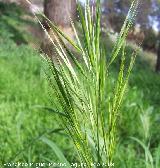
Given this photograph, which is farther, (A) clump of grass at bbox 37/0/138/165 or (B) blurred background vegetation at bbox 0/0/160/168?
(B) blurred background vegetation at bbox 0/0/160/168

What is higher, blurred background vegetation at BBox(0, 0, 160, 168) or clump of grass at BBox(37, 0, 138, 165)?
blurred background vegetation at BBox(0, 0, 160, 168)

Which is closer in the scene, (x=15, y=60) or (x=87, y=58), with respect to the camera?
(x=87, y=58)

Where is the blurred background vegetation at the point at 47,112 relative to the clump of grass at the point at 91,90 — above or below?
above

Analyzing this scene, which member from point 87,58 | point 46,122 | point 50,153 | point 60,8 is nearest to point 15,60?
point 60,8

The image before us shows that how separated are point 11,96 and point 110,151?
4.00 meters

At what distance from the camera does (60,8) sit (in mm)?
6930

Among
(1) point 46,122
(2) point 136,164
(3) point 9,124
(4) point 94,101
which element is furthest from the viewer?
(1) point 46,122

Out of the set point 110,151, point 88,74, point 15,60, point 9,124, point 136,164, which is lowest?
point 110,151

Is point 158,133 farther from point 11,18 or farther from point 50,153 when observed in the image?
point 11,18

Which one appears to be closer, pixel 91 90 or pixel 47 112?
pixel 91 90

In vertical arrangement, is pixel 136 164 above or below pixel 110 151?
above

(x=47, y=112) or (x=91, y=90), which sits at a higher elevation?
(x=47, y=112)

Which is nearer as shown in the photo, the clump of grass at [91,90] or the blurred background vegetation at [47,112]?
the clump of grass at [91,90]

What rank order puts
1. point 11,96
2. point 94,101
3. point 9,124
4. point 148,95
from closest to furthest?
point 94,101 < point 9,124 < point 11,96 < point 148,95
